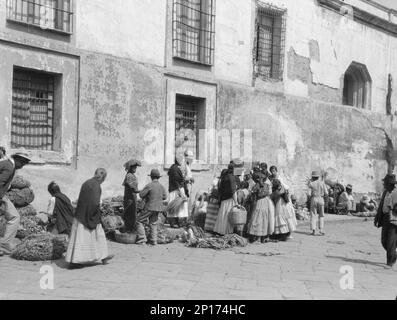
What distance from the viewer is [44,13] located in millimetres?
12141

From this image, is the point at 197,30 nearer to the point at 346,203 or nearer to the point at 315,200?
the point at 315,200

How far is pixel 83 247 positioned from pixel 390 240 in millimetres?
4841

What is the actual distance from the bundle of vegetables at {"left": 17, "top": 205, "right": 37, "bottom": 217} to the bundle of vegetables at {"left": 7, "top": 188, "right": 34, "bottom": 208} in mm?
71

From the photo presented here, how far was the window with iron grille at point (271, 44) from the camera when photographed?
17500 millimetres

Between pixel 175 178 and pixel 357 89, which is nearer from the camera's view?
pixel 175 178

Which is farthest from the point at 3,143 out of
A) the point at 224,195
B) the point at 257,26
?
the point at 257,26

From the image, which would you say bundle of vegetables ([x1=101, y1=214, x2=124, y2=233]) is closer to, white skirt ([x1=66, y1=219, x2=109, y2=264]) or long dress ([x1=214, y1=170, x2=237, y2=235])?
long dress ([x1=214, y1=170, x2=237, y2=235])

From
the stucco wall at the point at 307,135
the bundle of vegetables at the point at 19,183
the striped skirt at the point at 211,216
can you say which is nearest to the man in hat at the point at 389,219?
the striped skirt at the point at 211,216

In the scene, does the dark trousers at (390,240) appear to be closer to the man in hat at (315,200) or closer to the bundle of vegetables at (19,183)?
the man in hat at (315,200)

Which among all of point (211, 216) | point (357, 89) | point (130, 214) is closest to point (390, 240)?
point (211, 216)

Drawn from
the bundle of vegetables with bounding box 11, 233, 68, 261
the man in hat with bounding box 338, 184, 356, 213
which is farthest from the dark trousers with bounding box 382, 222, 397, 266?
the man in hat with bounding box 338, 184, 356, 213

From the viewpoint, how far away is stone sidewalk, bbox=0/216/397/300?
22.5 ft

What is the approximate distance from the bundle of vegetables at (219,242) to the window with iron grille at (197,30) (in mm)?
5721

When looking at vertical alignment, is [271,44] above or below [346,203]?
above
